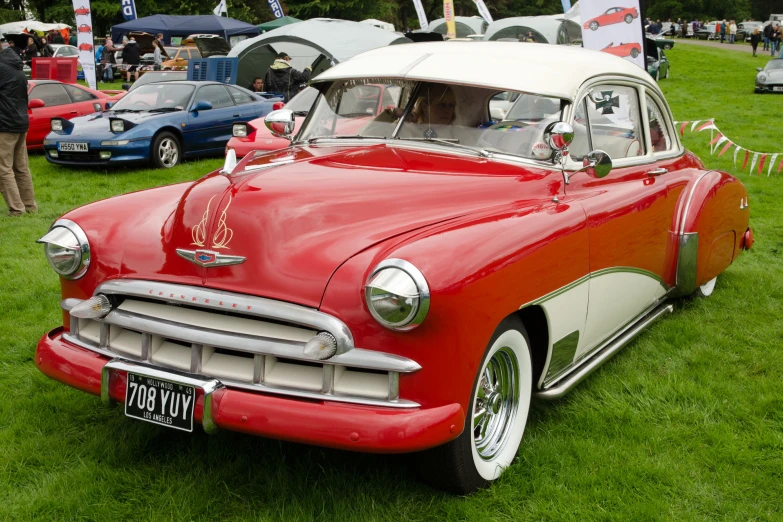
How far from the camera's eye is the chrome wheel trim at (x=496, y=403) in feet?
10.8

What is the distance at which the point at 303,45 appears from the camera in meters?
22.2

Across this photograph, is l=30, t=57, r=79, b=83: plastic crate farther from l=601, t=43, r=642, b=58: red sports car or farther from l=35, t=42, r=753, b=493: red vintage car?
l=35, t=42, r=753, b=493: red vintage car

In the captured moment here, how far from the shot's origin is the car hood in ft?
9.79

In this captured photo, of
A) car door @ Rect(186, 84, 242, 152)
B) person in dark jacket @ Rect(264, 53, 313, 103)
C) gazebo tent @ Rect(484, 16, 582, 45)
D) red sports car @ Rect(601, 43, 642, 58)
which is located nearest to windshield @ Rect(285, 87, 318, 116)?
car door @ Rect(186, 84, 242, 152)

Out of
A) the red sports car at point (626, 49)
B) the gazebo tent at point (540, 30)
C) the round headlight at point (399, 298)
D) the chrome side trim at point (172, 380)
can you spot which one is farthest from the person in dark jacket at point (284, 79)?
the gazebo tent at point (540, 30)

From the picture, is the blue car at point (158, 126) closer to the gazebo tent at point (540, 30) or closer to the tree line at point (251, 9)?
the gazebo tent at point (540, 30)

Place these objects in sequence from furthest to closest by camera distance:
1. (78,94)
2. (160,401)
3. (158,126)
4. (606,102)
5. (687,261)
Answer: (78,94)
(158,126)
(687,261)
(606,102)
(160,401)

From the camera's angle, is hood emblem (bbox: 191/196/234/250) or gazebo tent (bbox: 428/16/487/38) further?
gazebo tent (bbox: 428/16/487/38)

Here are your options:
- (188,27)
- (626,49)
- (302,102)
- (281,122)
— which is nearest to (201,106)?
(302,102)

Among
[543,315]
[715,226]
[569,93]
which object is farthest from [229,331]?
[715,226]

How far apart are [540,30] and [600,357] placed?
30477 mm

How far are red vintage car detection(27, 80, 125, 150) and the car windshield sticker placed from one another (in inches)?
424

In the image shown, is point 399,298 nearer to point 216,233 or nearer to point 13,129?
point 216,233

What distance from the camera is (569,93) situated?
4117mm
